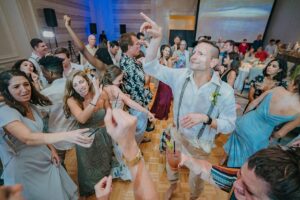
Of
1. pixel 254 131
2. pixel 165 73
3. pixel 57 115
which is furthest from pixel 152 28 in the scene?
pixel 254 131

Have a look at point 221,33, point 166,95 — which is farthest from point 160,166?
point 221,33

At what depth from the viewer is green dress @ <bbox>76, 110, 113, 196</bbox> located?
1.53 meters

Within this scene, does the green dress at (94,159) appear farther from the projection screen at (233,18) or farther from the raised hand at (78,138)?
the projection screen at (233,18)

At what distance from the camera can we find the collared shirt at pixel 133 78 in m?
1.85

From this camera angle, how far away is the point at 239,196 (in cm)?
60

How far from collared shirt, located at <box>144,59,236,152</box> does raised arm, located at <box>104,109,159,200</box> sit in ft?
2.33

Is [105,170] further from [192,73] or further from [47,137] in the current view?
[192,73]

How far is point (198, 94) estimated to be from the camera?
1.16m

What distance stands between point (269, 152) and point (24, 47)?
4.42 metres

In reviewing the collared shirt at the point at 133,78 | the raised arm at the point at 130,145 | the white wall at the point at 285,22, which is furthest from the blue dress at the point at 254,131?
the white wall at the point at 285,22

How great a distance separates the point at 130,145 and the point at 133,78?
137 centimetres

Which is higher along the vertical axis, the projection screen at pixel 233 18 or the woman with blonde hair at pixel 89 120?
the projection screen at pixel 233 18

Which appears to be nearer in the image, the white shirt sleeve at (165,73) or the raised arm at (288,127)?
the white shirt sleeve at (165,73)

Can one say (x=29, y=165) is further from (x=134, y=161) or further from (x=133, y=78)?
(x=133, y=78)
